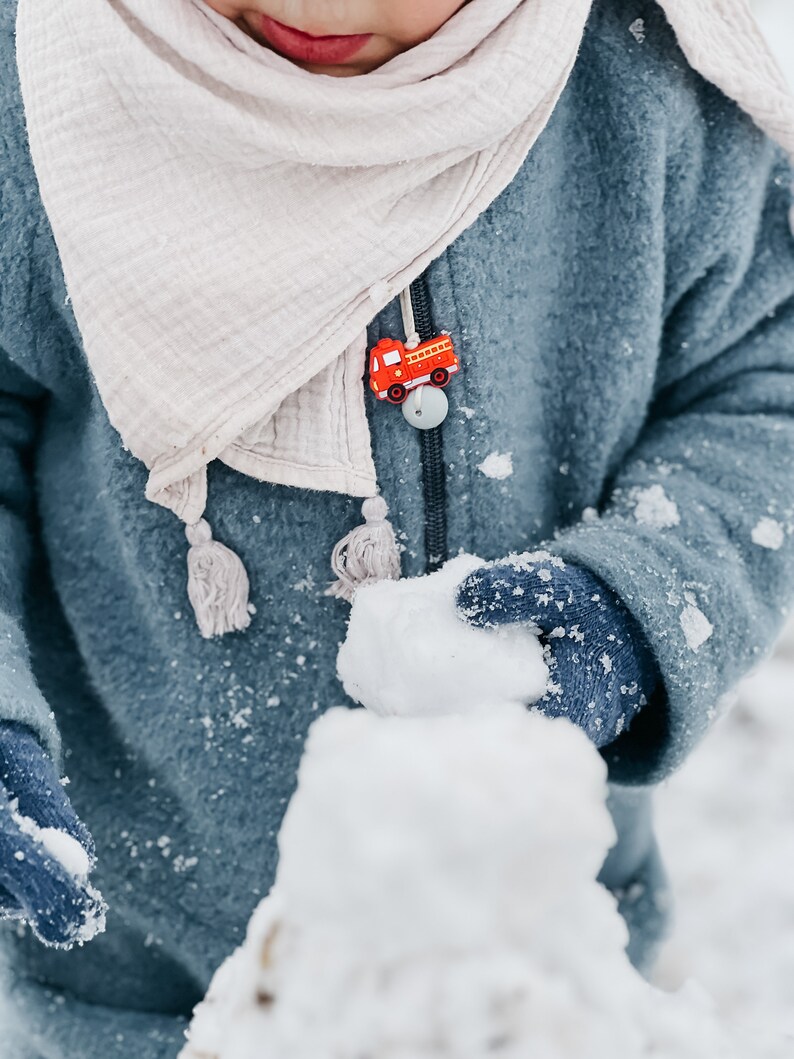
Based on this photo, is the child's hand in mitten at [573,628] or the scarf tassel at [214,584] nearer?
the child's hand in mitten at [573,628]

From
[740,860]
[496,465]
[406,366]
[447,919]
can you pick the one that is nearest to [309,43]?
[406,366]

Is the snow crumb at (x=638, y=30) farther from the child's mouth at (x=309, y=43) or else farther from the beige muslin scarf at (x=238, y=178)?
the child's mouth at (x=309, y=43)

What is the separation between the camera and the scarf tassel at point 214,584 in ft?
2.73

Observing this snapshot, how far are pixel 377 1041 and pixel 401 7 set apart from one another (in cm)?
63

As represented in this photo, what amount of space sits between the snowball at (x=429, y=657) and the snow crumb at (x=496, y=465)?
0.13m

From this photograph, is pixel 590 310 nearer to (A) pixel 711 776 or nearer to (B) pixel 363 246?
(B) pixel 363 246

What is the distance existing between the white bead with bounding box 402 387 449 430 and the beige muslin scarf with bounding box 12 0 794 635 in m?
0.07

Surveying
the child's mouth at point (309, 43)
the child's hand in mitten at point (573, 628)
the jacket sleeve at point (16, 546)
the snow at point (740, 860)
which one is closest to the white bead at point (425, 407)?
the child's hand in mitten at point (573, 628)

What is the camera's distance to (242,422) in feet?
2.40

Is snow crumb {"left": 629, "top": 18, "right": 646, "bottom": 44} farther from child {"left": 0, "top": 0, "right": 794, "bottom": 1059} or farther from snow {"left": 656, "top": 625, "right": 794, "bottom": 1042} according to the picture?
snow {"left": 656, "top": 625, "right": 794, "bottom": 1042}

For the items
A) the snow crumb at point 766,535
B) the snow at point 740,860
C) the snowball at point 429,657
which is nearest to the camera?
the snowball at point 429,657

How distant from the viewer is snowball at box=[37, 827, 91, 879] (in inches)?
27.8

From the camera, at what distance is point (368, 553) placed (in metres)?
0.82

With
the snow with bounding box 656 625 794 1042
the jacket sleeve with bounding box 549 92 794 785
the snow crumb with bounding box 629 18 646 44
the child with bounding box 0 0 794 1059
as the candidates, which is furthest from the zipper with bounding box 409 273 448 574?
the snow with bounding box 656 625 794 1042
